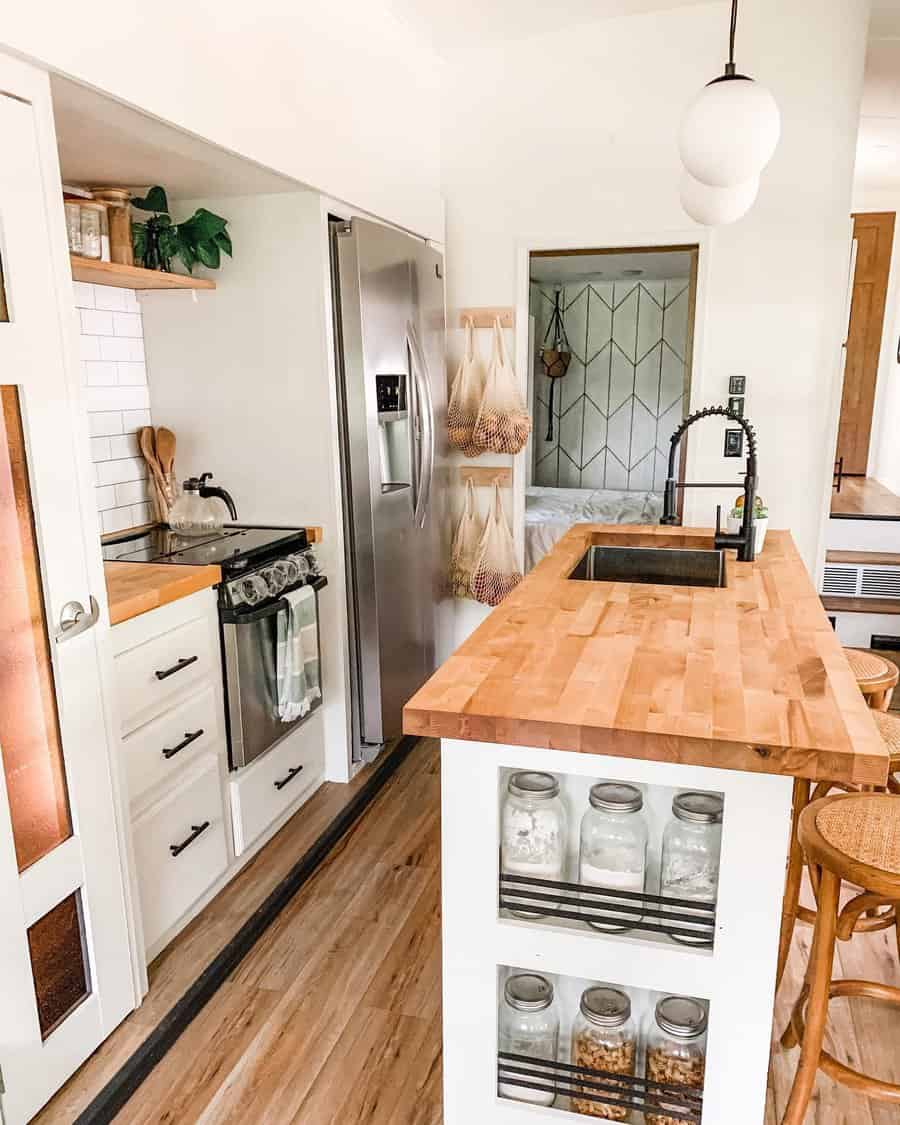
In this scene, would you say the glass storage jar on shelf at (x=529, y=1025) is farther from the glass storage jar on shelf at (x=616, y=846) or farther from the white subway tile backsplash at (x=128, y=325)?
the white subway tile backsplash at (x=128, y=325)

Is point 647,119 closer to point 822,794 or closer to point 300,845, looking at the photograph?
point 822,794

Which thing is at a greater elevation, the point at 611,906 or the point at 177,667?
the point at 177,667

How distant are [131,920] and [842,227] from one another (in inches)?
139

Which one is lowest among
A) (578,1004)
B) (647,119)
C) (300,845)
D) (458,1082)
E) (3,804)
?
(300,845)

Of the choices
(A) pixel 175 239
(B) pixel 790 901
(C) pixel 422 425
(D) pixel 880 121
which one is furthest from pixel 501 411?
(D) pixel 880 121

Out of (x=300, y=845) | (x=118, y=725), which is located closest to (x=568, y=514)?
(x=300, y=845)

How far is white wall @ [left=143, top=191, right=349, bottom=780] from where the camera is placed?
284 centimetres

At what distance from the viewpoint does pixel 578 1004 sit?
1.52m

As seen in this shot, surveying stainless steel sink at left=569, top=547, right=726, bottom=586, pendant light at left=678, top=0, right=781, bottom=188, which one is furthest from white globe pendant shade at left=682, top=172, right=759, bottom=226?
stainless steel sink at left=569, top=547, right=726, bottom=586

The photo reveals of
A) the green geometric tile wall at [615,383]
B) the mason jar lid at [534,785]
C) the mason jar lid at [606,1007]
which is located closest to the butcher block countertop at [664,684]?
the mason jar lid at [534,785]

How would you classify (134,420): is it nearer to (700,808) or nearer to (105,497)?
(105,497)

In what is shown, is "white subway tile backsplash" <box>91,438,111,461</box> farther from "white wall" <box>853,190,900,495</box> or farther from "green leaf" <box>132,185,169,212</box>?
"white wall" <box>853,190,900,495</box>

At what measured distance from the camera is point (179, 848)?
226 centimetres

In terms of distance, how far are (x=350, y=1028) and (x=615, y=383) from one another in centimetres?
523
